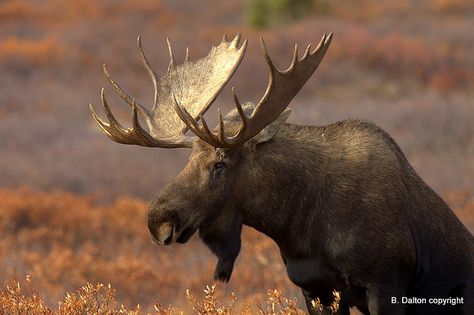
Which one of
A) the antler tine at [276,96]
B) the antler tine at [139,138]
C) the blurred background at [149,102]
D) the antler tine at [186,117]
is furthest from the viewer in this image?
the blurred background at [149,102]

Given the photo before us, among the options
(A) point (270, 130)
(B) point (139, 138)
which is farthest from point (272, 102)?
(B) point (139, 138)

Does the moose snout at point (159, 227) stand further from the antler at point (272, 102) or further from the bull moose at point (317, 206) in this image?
the antler at point (272, 102)

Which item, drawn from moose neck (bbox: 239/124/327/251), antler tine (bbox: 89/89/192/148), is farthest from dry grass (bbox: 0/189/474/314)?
moose neck (bbox: 239/124/327/251)

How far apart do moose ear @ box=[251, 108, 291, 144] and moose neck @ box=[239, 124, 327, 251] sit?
0.13 ft

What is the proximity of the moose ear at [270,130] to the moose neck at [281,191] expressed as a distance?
41 millimetres

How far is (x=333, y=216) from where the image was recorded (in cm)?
460

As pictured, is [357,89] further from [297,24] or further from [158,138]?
[158,138]

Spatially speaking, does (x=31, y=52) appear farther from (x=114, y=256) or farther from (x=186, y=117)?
(x=186, y=117)

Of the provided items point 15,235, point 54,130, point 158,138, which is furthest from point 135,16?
A: point 158,138

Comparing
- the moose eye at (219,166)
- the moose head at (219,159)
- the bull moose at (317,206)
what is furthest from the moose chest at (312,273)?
the moose eye at (219,166)

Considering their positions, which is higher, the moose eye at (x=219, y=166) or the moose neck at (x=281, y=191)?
the moose eye at (x=219, y=166)

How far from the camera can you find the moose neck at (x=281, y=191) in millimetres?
4668

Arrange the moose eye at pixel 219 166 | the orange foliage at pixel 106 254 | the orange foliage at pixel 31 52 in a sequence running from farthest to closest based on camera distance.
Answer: the orange foliage at pixel 31 52 < the orange foliage at pixel 106 254 < the moose eye at pixel 219 166

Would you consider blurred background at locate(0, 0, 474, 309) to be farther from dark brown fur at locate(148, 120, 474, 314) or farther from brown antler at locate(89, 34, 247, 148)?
dark brown fur at locate(148, 120, 474, 314)
